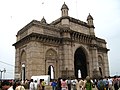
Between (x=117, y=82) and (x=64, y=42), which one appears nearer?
(x=117, y=82)

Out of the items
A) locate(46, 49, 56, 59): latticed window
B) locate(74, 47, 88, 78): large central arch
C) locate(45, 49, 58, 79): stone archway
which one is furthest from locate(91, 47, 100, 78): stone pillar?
locate(46, 49, 56, 59): latticed window

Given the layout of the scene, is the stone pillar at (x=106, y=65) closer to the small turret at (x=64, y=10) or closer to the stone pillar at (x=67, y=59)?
the stone pillar at (x=67, y=59)

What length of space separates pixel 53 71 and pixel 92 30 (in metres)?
12.5

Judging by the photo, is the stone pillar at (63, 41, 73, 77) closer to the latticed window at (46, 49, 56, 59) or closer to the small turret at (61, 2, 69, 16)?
the latticed window at (46, 49, 56, 59)

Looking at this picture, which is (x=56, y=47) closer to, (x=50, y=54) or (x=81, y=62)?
(x=50, y=54)

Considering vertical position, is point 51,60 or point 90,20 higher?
point 90,20

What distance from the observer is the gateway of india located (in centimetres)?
2866

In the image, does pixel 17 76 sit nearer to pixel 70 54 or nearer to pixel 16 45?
pixel 16 45

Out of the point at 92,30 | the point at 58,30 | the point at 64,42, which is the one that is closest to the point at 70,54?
the point at 64,42

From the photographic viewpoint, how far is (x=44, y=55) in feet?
97.0

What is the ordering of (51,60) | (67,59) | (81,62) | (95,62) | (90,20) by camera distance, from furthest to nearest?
1. (81,62)
2. (90,20)
3. (95,62)
4. (67,59)
5. (51,60)

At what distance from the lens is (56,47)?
1241 inches

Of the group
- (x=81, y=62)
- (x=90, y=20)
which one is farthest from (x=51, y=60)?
(x=90, y=20)

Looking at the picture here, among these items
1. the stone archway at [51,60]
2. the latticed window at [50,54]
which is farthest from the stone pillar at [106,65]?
the latticed window at [50,54]
